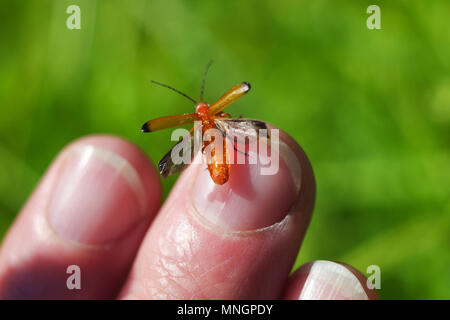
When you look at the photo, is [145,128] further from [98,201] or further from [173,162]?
[98,201]

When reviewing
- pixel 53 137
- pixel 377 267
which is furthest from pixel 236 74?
pixel 377 267

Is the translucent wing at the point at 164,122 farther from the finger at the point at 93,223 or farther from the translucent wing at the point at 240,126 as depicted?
the finger at the point at 93,223

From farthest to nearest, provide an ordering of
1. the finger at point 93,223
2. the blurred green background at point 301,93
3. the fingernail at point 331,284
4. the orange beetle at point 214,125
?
the blurred green background at point 301,93 → the finger at point 93,223 → the fingernail at point 331,284 → the orange beetle at point 214,125

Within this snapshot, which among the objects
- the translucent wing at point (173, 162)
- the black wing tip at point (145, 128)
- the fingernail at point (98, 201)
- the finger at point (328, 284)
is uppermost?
the black wing tip at point (145, 128)

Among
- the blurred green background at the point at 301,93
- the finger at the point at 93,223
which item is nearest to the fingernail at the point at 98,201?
the finger at the point at 93,223

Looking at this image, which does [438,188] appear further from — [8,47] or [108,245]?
[8,47]

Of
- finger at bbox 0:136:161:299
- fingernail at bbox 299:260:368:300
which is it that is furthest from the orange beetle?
fingernail at bbox 299:260:368:300
